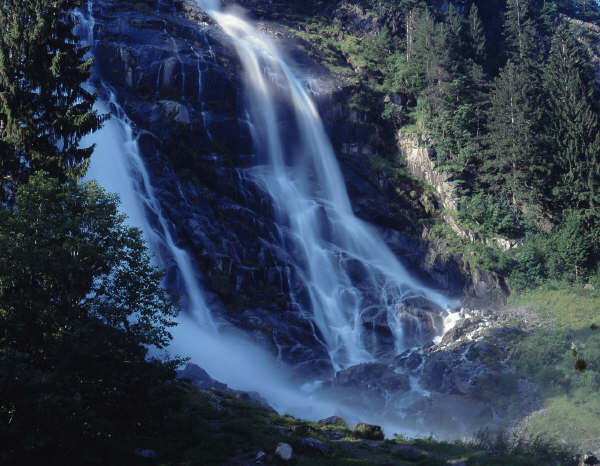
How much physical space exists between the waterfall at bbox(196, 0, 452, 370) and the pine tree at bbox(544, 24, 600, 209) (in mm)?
15826

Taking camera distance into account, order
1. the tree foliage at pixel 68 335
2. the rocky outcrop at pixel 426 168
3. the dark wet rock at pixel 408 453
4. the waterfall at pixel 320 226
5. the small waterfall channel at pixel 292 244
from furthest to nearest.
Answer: the rocky outcrop at pixel 426 168 < the waterfall at pixel 320 226 < the small waterfall channel at pixel 292 244 < the dark wet rock at pixel 408 453 < the tree foliage at pixel 68 335

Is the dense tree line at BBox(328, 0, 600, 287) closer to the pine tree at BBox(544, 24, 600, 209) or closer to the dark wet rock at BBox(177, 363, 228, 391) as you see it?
the pine tree at BBox(544, 24, 600, 209)

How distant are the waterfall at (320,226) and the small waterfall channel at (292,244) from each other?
0.32ft

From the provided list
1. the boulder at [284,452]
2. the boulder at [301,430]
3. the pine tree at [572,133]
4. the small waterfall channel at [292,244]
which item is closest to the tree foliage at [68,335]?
the boulder at [284,452]

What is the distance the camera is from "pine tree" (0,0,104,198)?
17188 mm

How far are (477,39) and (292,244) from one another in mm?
43867

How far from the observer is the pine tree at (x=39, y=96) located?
56.4 feet

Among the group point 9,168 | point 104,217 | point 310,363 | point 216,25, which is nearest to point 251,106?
point 216,25

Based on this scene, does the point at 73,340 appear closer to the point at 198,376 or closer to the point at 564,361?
the point at 198,376

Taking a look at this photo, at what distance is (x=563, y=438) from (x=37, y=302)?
72.7ft

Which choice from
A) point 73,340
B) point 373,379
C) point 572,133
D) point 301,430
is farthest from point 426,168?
point 73,340

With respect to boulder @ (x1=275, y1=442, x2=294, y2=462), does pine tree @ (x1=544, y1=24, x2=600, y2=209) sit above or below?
above

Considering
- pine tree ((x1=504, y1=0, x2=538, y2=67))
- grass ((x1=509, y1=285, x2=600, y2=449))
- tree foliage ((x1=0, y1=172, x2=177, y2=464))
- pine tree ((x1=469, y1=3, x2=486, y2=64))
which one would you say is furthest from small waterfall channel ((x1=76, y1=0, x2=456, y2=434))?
pine tree ((x1=504, y1=0, x2=538, y2=67))

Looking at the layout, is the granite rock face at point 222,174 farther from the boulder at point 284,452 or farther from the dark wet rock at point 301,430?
the boulder at point 284,452
